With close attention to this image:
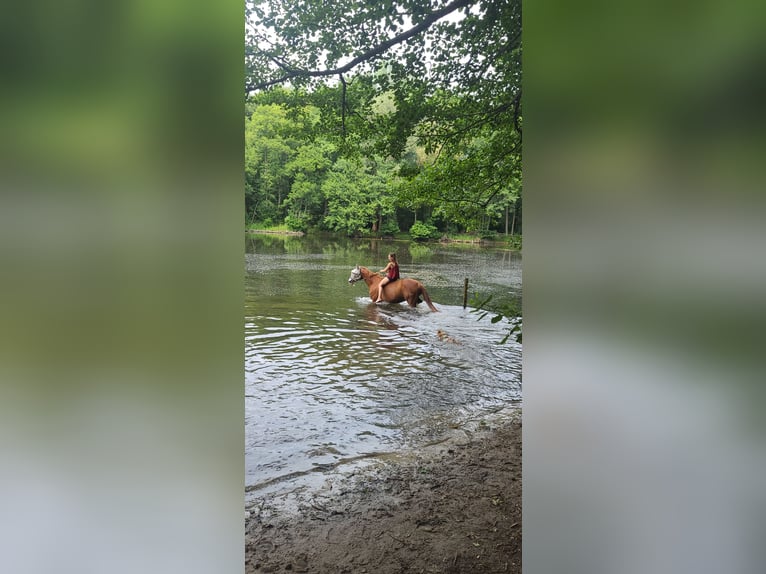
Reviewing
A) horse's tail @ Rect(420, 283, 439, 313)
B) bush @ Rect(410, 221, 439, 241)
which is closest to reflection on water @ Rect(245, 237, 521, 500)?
horse's tail @ Rect(420, 283, 439, 313)

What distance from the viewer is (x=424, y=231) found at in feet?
30.2

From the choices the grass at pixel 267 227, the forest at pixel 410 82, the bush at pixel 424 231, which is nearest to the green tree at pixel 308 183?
the grass at pixel 267 227

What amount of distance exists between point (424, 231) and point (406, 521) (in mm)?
6693

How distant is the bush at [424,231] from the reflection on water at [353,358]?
29 cm

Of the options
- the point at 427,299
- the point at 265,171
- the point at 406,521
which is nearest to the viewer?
the point at 406,521

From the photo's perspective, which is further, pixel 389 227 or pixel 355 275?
pixel 389 227

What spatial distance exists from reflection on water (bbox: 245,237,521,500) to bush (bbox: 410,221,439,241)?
0.29 m

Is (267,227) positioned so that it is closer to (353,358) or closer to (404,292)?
(404,292)

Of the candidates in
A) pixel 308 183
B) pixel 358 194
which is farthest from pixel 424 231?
pixel 308 183

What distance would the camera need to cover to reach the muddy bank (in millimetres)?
2416

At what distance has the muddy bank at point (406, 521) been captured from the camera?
95.1 inches

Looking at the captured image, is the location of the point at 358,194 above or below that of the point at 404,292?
above
